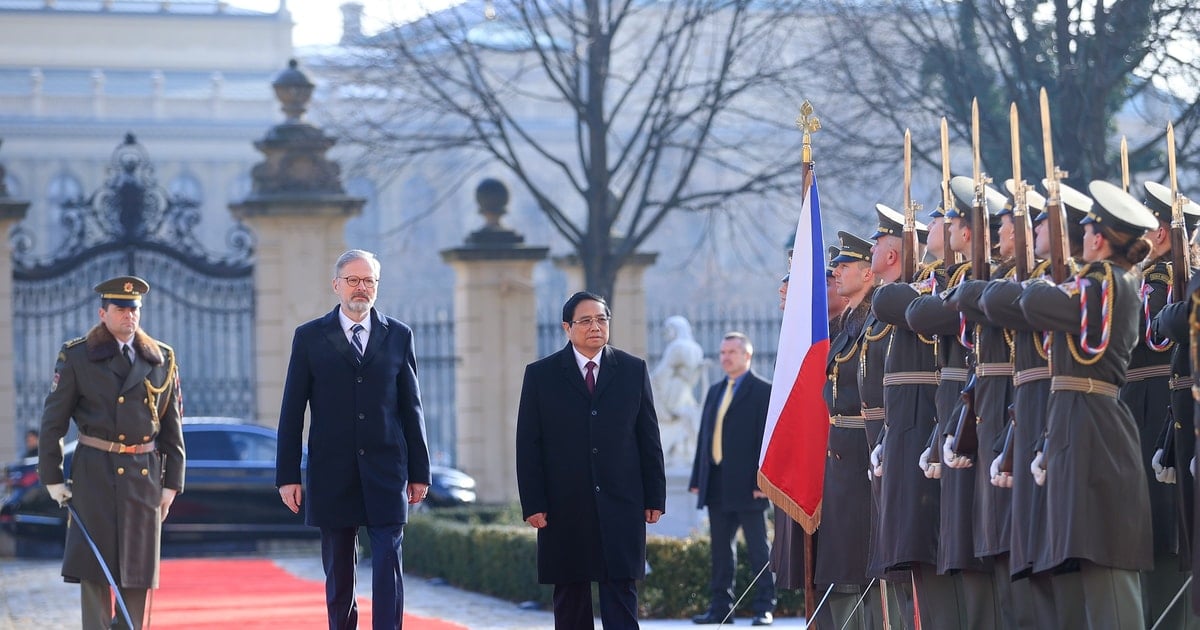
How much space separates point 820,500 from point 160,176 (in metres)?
50.4

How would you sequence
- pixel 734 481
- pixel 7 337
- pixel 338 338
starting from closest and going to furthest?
pixel 338 338
pixel 734 481
pixel 7 337

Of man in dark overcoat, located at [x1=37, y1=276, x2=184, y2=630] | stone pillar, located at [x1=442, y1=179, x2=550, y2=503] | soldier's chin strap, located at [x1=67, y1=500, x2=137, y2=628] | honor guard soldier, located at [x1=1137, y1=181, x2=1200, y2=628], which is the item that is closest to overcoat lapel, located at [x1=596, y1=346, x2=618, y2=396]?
honor guard soldier, located at [x1=1137, y1=181, x2=1200, y2=628]

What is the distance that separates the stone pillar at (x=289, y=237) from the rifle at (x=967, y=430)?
45.4 ft

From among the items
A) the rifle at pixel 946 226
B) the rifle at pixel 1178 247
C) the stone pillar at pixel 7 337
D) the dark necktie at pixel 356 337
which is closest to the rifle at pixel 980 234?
the rifle at pixel 946 226

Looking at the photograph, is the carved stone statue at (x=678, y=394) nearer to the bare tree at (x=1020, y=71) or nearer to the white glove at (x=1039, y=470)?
the bare tree at (x=1020, y=71)

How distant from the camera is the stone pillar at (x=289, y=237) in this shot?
21.7 meters

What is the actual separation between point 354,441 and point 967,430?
2.91 m

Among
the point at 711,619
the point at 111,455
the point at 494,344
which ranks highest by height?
the point at 494,344

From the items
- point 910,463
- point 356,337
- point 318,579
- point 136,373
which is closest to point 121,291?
point 136,373

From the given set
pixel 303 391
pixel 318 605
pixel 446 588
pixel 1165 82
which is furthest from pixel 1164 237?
pixel 1165 82

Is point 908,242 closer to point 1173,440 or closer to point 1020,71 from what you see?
point 1173,440

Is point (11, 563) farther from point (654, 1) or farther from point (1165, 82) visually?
point (1165, 82)

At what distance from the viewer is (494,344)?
22.3 meters

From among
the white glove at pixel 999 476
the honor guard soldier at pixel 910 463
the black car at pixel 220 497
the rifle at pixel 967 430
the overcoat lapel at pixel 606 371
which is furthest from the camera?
the black car at pixel 220 497
